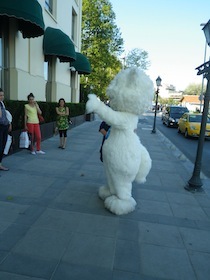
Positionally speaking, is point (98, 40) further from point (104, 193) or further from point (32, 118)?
point (104, 193)

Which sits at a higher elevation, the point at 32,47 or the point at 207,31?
the point at 32,47

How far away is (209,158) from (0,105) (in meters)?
7.78

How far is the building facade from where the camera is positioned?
7.25m

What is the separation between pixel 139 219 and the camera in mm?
4035

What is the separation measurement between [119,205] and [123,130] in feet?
3.80

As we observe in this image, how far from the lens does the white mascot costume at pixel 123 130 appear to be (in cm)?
376

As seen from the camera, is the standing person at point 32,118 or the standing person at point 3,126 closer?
the standing person at point 3,126

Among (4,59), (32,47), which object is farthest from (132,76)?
(32,47)

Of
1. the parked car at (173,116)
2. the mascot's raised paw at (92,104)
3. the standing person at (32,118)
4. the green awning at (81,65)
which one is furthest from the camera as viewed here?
the parked car at (173,116)

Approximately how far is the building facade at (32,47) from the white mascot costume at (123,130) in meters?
4.57

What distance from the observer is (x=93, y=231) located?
3580 mm

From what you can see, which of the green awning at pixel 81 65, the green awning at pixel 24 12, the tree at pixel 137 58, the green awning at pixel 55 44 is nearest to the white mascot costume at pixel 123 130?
the green awning at pixel 24 12

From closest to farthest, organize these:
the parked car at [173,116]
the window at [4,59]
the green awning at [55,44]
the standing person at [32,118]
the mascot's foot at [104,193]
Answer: the mascot's foot at [104,193] → the standing person at [32,118] → the window at [4,59] → the green awning at [55,44] → the parked car at [173,116]

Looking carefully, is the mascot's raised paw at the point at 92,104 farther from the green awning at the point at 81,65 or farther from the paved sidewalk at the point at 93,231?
the green awning at the point at 81,65
